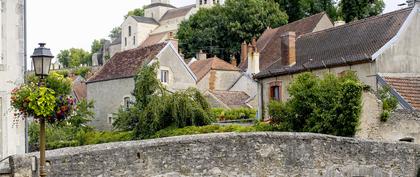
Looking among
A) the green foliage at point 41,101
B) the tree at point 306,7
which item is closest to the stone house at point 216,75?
the tree at point 306,7

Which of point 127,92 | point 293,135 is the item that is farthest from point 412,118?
point 127,92

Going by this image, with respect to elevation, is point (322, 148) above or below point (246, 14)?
below

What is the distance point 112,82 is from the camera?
131ft

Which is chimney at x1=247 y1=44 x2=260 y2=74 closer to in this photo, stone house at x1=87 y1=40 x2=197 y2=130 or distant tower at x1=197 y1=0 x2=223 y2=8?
stone house at x1=87 y1=40 x2=197 y2=130

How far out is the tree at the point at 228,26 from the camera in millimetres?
64375

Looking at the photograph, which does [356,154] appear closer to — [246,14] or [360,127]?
[360,127]

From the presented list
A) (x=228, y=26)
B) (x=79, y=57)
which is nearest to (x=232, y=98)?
(x=228, y=26)

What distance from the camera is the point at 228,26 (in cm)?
6569

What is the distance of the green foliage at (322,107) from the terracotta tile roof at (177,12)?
80525 millimetres

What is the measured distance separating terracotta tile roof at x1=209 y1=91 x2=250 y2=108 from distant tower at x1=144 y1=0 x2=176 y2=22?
213ft

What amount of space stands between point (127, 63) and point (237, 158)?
24944mm

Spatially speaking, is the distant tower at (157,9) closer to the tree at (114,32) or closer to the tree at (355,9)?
the tree at (114,32)

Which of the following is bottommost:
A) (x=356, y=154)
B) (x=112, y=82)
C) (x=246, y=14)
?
(x=356, y=154)

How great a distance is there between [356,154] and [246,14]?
48.4 meters
